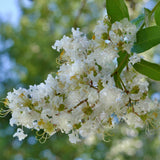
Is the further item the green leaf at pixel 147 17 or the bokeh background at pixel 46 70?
the bokeh background at pixel 46 70

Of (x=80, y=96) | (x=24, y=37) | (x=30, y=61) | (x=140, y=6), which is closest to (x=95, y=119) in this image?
(x=80, y=96)

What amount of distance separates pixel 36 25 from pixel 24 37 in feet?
1.22

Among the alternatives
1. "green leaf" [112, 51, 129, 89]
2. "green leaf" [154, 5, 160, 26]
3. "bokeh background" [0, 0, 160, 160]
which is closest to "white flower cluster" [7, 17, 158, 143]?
"green leaf" [112, 51, 129, 89]

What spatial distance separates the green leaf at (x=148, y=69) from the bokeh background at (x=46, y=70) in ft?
12.2

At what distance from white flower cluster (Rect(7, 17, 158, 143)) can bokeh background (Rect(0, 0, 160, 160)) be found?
3.74 meters

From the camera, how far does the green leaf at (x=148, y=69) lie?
812 mm

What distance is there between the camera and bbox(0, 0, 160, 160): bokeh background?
4.93 m

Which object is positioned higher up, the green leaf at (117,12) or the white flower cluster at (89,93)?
the green leaf at (117,12)

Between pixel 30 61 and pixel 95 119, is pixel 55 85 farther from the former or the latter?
pixel 30 61

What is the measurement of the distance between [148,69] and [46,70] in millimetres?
4400

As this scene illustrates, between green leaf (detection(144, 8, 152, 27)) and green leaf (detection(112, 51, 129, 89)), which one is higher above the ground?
green leaf (detection(144, 8, 152, 27))

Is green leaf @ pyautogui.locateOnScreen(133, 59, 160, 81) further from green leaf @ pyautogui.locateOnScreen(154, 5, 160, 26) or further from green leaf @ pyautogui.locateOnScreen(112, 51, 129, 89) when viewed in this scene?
green leaf @ pyautogui.locateOnScreen(154, 5, 160, 26)

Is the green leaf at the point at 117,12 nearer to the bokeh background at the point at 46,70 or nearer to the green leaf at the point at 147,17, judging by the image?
the green leaf at the point at 147,17

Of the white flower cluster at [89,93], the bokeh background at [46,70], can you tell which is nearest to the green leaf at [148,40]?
the white flower cluster at [89,93]
